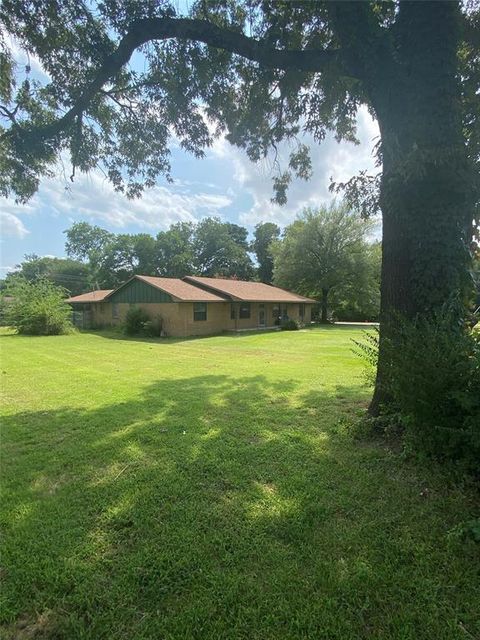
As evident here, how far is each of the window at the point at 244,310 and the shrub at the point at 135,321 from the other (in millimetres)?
6323

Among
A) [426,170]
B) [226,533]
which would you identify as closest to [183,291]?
[426,170]

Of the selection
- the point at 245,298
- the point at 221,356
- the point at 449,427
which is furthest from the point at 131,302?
the point at 449,427

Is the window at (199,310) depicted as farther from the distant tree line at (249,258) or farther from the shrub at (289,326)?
the distant tree line at (249,258)

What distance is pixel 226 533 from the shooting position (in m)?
2.50

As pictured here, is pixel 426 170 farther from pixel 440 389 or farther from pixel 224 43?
pixel 224 43

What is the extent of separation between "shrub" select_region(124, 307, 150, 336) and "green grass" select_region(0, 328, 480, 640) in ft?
48.8

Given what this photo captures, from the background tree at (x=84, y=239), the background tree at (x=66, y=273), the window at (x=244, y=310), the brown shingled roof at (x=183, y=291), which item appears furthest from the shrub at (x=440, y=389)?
the background tree at (x=84, y=239)

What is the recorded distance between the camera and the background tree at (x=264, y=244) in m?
52.7

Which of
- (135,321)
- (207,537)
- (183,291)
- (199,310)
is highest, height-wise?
(183,291)

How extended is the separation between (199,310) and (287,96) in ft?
46.8

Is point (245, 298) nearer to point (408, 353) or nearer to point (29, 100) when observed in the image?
point (29, 100)

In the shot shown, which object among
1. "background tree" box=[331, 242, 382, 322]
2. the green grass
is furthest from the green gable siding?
"background tree" box=[331, 242, 382, 322]

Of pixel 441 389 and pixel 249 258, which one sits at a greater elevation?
pixel 249 258

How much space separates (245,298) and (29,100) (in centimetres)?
1619
